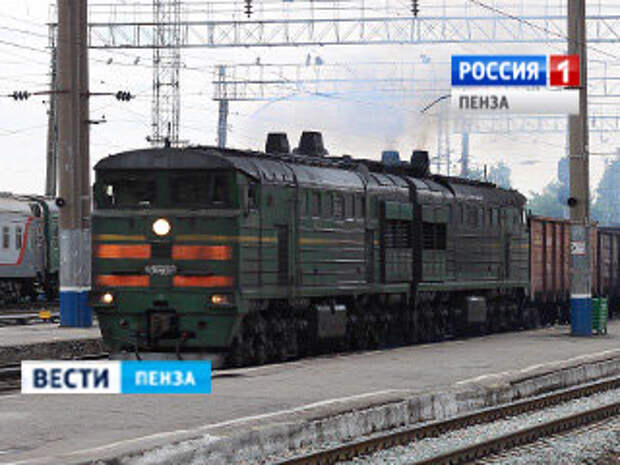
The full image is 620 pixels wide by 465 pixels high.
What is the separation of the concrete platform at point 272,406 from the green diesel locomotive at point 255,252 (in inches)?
50.9

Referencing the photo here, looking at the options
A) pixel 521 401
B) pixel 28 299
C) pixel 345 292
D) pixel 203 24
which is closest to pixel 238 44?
pixel 203 24

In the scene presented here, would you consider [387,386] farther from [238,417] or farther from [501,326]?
[501,326]

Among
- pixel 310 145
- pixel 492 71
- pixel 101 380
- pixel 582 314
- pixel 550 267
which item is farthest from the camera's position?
pixel 550 267

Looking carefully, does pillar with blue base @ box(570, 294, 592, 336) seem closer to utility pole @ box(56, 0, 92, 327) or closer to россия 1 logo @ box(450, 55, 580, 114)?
россия 1 logo @ box(450, 55, 580, 114)

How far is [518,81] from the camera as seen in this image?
34.4 meters

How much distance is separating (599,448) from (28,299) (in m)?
36.1

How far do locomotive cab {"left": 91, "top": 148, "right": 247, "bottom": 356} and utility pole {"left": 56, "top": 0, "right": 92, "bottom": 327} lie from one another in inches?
311

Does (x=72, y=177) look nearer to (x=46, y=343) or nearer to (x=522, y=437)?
(x=46, y=343)

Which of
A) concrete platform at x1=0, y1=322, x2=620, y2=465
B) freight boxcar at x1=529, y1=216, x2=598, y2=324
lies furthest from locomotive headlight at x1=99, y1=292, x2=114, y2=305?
freight boxcar at x1=529, y1=216, x2=598, y2=324

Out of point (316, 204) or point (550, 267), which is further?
point (550, 267)

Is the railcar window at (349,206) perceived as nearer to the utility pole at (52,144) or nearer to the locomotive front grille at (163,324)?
the locomotive front grille at (163,324)

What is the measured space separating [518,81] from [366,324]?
10321 mm

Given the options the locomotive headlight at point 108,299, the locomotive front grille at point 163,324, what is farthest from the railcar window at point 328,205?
the locomotive headlight at point 108,299

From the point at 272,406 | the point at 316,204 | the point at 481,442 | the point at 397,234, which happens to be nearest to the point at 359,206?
the point at 316,204
